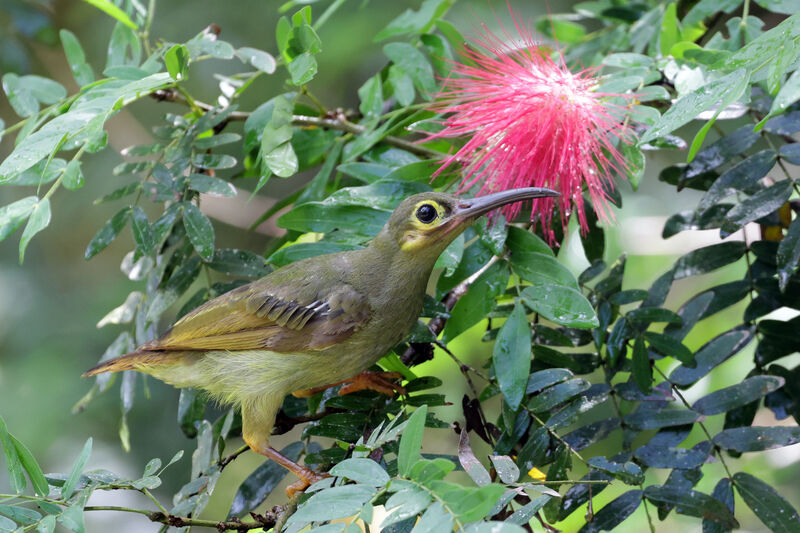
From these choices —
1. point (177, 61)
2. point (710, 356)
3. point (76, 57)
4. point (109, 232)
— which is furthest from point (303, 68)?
point (710, 356)

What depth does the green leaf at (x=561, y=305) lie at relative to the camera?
162cm

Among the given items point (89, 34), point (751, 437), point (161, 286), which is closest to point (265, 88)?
point (89, 34)

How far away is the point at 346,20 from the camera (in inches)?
149

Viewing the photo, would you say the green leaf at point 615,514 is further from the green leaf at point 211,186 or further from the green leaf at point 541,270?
the green leaf at point 211,186

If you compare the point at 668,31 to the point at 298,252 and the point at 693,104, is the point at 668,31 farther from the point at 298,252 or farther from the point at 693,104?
the point at 298,252

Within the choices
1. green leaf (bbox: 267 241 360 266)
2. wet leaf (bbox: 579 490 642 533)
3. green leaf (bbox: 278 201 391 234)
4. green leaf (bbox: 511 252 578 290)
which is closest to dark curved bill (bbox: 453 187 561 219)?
green leaf (bbox: 511 252 578 290)

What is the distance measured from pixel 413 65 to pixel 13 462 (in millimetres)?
1428

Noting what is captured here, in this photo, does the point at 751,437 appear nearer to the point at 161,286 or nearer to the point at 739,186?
the point at 739,186

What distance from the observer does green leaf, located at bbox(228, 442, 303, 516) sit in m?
1.92

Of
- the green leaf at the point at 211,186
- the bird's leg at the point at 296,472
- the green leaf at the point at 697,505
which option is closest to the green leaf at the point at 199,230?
the green leaf at the point at 211,186

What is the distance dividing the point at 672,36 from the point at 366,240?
968 millimetres

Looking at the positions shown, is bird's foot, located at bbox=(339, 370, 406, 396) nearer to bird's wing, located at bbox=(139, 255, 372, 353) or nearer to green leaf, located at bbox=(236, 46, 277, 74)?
bird's wing, located at bbox=(139, 255, 372, 353)

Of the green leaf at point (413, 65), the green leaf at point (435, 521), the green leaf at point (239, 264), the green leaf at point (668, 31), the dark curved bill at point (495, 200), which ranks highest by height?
the green leaf at point (668, 31)

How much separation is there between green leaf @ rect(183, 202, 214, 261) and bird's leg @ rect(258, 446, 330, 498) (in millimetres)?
483
